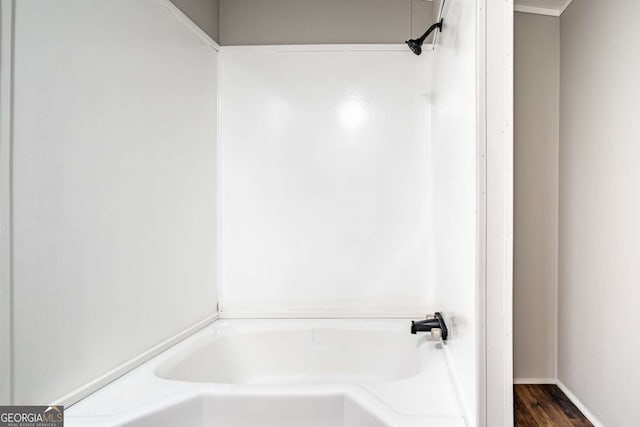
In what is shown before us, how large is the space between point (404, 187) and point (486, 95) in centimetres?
103

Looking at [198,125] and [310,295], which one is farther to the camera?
[310,295]

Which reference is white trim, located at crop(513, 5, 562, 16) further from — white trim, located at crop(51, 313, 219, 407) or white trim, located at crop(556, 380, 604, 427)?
white trim, located at crop(51, 313, 219, 407)

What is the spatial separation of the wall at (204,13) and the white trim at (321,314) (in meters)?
1.60

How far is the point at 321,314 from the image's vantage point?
182cm

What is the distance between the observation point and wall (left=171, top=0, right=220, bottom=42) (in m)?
1.57

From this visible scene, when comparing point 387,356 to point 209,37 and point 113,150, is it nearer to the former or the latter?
point 113,150

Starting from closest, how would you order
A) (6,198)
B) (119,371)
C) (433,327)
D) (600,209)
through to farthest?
(6,198) → (119,371) → (433,327) → (600,209)

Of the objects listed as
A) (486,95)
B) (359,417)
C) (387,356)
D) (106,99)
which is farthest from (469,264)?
(106,99)

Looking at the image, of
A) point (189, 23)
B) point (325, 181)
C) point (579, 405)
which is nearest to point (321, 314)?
point (325, 181)

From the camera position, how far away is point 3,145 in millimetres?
772

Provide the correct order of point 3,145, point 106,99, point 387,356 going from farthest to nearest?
1. point 387,356
2. point 106,99
3. point 3,145

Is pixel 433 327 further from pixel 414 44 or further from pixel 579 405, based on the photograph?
pixel 414 44

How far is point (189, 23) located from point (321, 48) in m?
0.70

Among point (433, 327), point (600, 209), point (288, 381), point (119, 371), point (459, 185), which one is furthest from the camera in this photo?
point (288, 381)
